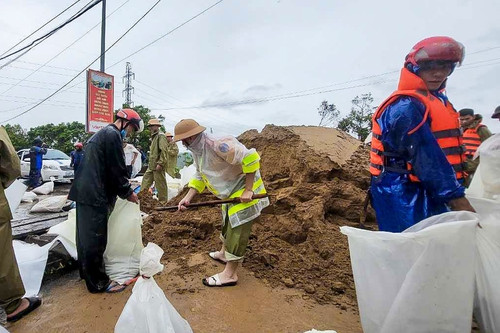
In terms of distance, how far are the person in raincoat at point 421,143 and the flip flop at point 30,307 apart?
267cm

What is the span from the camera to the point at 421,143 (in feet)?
5.35

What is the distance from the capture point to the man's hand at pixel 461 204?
1571 millimetres

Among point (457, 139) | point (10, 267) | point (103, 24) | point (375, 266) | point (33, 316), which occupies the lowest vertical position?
point (33, 316)

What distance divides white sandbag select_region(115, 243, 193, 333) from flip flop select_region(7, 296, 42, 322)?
1.14 metres

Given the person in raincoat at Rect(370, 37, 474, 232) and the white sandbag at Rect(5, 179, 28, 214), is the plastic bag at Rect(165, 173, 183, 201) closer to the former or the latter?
the white sandbag at Rect(5, 179, 28, 214)

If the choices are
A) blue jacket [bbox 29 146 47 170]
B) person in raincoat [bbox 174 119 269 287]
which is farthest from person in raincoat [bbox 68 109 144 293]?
→ blue jacket [bbox 29 146 47 170]

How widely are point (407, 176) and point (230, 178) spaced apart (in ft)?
4.72

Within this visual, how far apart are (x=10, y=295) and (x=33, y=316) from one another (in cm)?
25

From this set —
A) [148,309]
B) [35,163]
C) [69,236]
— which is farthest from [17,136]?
[148,309]

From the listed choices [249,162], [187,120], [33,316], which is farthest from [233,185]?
[33,316]

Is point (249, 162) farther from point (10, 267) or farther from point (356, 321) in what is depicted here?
point (10, 267)

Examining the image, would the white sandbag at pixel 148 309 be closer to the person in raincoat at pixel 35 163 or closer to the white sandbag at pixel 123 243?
the white sandbag at pixel 123 243

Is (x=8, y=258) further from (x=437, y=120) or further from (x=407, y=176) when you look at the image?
(x=437, y=120)

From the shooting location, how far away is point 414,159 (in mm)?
1657
